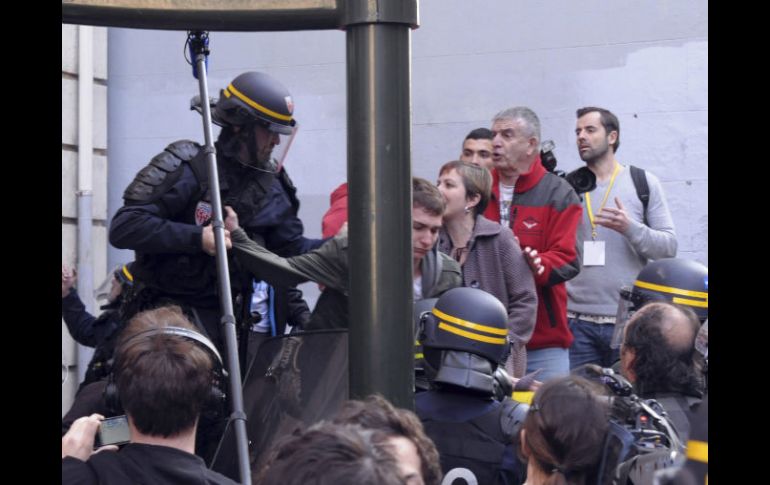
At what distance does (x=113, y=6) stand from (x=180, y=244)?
1.98 meters

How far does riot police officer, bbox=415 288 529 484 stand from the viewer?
3.11 metres

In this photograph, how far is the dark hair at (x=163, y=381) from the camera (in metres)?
2.59

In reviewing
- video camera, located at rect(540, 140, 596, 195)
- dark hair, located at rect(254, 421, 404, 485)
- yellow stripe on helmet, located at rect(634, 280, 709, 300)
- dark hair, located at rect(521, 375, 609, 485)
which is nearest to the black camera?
video camera, located at rect(540, 140, 596, 195)

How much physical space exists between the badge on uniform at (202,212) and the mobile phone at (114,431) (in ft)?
6.14

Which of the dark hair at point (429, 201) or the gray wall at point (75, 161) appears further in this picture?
the gray wall at point (75, 161)

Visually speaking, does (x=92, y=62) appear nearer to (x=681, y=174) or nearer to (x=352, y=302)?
(x=681, y=174)

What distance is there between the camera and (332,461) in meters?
1.53

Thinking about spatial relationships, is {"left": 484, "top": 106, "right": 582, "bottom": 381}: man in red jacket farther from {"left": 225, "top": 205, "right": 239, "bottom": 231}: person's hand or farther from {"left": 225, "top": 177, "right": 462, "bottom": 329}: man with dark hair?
{"left": 225, "top": 205, "right": 239, "bottom": 231}: person's hand

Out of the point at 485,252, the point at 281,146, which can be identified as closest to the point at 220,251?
the point at 281,146

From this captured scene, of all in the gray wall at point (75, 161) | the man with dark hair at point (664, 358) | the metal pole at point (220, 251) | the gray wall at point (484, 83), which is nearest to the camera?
the man with dark hair at point (664, 358)

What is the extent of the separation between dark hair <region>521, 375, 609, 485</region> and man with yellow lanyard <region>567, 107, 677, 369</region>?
324 centimetres

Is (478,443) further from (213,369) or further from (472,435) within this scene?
(213,369)

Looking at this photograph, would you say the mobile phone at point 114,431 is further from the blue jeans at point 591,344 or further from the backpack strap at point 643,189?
the backpack strap at point 643,189

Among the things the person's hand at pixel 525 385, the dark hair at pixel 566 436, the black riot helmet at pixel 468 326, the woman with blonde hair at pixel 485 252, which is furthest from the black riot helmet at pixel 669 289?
the dark hair at pixel 566 436
